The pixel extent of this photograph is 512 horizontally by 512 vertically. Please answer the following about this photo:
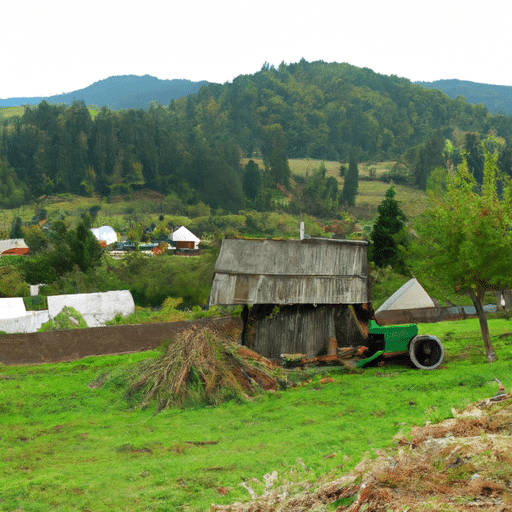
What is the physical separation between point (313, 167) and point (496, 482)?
179252 millimetres

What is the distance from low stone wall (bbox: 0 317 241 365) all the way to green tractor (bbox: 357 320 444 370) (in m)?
6.41

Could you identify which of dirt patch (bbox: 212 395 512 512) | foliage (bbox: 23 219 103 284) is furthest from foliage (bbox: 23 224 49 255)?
dirt patch (bbox: 212 395 512 512)

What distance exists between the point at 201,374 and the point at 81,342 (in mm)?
11144

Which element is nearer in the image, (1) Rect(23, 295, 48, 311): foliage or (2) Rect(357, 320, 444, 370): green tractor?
(2) Rect(357, 320, 444, 370): green tractor

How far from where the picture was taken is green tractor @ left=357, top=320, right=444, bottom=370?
19.8m

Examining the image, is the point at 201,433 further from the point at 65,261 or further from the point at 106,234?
the point at 106,234

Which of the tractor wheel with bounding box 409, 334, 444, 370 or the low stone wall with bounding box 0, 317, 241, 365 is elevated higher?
the tractor wheel with bounding box 409, 334, 444, 370

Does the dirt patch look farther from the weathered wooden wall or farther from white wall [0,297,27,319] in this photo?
white wall [0,297,27,319]

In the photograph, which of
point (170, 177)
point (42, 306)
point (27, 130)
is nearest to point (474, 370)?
point (42, 306)

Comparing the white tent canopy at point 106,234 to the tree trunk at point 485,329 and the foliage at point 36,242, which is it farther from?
the tree trunk at point 485,329

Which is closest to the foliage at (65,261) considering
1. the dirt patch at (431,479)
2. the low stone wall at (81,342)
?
the low stone wall at (81,342)

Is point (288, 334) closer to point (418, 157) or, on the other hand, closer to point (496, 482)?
point (496, 482)

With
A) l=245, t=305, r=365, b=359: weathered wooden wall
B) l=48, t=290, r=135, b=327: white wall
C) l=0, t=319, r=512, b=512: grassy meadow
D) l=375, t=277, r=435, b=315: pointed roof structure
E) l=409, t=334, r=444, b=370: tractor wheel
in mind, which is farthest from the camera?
l=48, t=290, r=135, b=327: white wall

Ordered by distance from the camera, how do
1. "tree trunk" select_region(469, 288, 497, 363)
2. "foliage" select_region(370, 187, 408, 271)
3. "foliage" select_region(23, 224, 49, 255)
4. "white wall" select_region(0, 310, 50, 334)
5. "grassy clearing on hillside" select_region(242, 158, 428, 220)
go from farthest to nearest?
"grassy clearing on hillside" select_region(242, 158, 428, 220) → "foliage" select_region(23, 224, 49, 255) → "foliage" select_region(370, 187, 408, 271) → "white wall" select_region(0, 310, 50, 334) → "tree trunk" select_region(469, 288, 497, 363)
